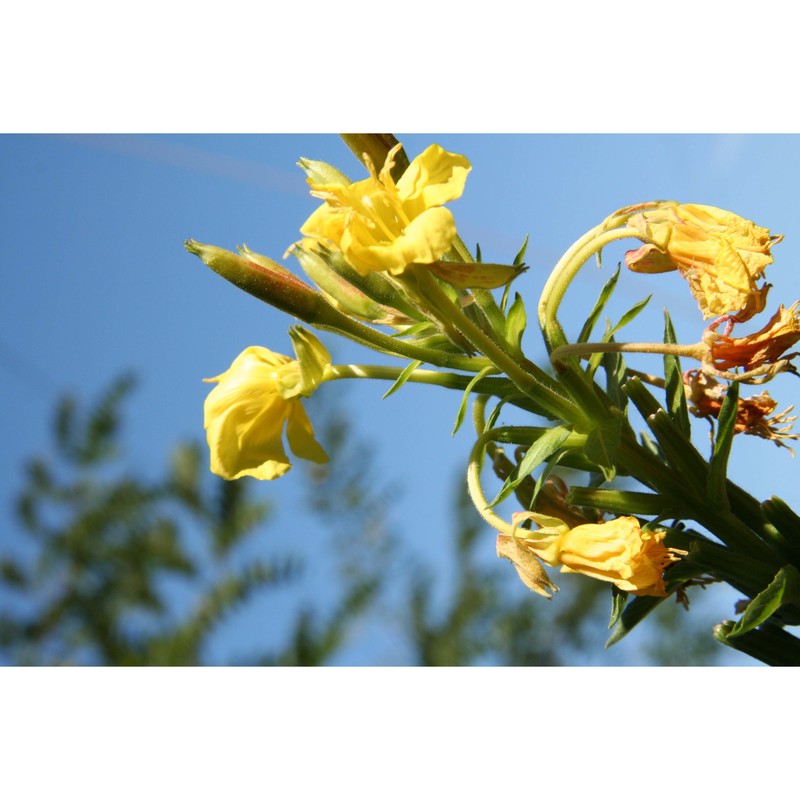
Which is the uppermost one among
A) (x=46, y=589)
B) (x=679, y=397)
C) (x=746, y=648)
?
(x=679, y=397)

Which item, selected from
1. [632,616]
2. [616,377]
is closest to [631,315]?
[616,377]

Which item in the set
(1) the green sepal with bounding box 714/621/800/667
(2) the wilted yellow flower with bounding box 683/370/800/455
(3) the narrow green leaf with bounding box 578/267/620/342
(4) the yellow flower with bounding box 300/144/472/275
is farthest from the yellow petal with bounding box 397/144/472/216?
(1) the green sepal with bounding box 714/621/800/667

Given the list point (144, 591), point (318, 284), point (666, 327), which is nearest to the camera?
point (318, 284)

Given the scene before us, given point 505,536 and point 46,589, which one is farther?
point 46,589

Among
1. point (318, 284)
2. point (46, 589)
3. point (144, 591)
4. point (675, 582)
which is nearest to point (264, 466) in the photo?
point (318, 284)

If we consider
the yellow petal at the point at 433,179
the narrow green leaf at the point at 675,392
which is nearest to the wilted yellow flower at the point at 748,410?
the narrow green leaf at the point at 675,392

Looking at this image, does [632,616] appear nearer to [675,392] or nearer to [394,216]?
[675,392]

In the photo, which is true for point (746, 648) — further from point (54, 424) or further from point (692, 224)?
point (54, 424)

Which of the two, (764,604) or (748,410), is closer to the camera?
(764,604)
